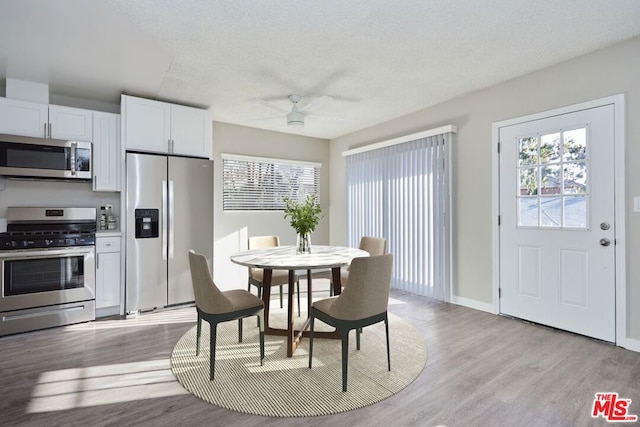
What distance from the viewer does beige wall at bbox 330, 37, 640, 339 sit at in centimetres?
267

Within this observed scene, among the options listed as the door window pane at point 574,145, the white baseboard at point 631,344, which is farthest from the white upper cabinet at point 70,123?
the white baseboard at point 631,344

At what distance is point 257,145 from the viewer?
527cm

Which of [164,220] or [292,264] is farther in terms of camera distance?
[164,220]

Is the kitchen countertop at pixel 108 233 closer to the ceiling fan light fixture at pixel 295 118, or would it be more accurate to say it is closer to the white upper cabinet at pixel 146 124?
the white upper cabinet at pixel 146 124

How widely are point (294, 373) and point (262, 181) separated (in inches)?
138

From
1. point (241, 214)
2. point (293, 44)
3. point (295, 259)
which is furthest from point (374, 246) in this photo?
point (241, 214)

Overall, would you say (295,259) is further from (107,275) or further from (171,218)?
(107,275)

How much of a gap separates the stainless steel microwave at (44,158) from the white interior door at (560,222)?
4.55 meters

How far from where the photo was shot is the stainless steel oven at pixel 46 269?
3084 millimetres

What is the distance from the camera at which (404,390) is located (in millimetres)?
2107

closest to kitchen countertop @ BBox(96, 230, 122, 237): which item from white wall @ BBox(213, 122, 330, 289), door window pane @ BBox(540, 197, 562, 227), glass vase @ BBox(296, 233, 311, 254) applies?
white wall @ BBox(213, 122, 330, 289)

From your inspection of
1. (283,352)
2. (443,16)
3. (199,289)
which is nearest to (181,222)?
(199,289)

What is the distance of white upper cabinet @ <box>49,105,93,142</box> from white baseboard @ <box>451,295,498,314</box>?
464 cm

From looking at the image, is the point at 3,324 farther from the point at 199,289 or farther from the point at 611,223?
the point at 611,223
